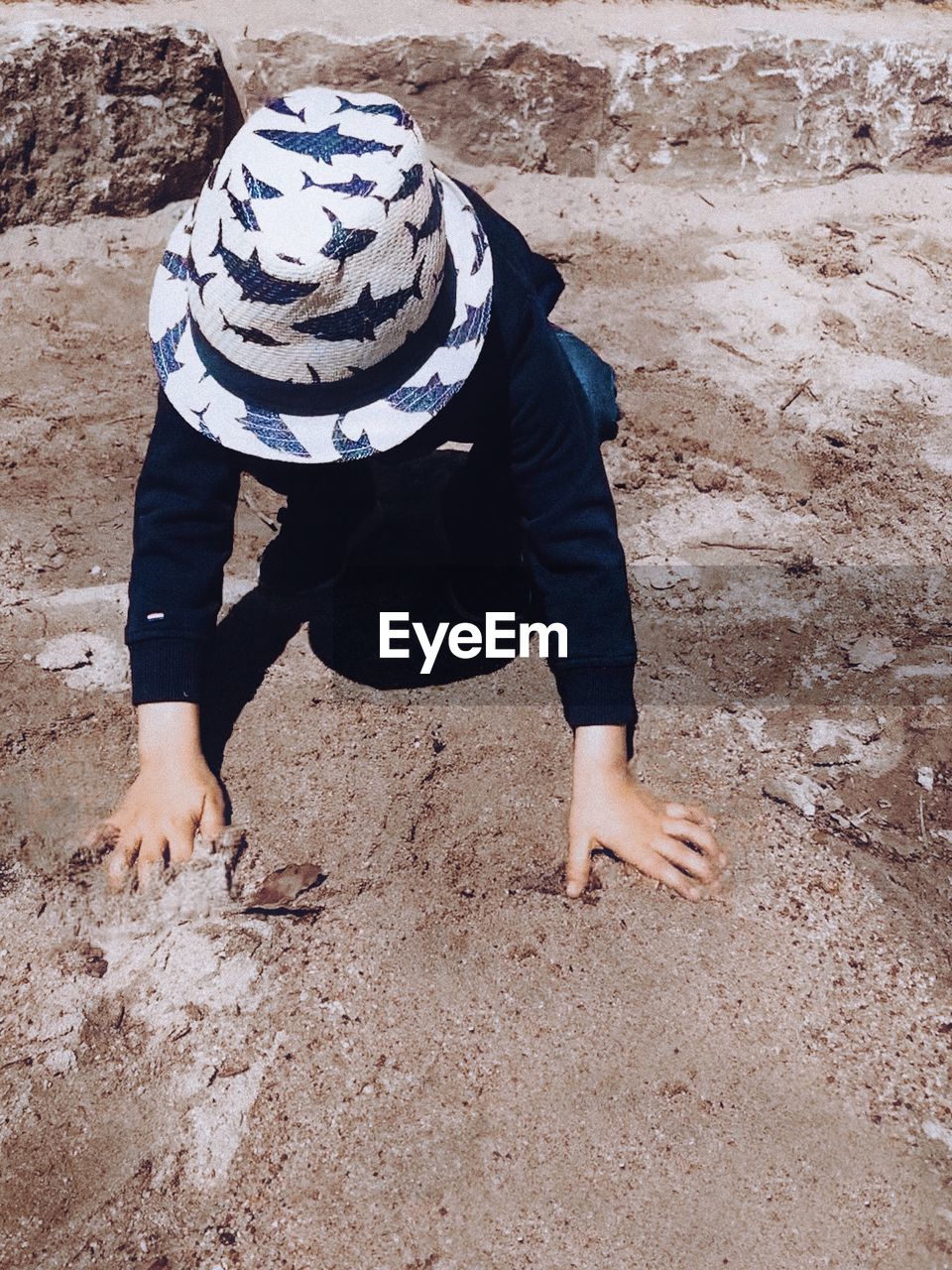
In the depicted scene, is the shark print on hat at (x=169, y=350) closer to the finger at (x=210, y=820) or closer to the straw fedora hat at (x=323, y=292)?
the straw fedora hat at (x=323, y=292)

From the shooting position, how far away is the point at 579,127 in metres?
2.66

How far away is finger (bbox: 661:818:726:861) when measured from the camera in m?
1.43

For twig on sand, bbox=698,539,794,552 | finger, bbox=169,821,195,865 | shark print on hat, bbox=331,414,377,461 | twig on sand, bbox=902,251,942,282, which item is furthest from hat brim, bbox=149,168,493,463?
twig on sand, bbox=902,251,942,282

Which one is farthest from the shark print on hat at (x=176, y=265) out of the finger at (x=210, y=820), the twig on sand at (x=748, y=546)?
the twig on sand at (x=748, y=546)

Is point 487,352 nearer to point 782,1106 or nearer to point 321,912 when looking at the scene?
point 321,912

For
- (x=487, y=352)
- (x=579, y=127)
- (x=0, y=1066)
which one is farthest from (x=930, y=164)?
(x=0, y=1066)

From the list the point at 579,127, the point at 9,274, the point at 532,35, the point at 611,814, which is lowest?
the point at 611,814

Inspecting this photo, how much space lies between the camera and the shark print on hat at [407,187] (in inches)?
41.3

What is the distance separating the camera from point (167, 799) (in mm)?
1444

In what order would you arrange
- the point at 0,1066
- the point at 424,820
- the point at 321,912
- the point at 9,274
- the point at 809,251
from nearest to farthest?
the point at 0,1066 < the point at 321,912 < the point at 424,820 < the point at 9,274 < the point at 809,251

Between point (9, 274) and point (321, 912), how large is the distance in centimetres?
178

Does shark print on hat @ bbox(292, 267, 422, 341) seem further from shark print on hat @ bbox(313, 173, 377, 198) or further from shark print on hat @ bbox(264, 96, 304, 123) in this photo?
shark print on hat @ bbox(264, 96, 304, 123)

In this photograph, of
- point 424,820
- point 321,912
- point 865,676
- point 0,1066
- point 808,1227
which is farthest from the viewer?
point 865,676

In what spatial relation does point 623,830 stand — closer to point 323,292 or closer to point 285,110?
point 323,292
